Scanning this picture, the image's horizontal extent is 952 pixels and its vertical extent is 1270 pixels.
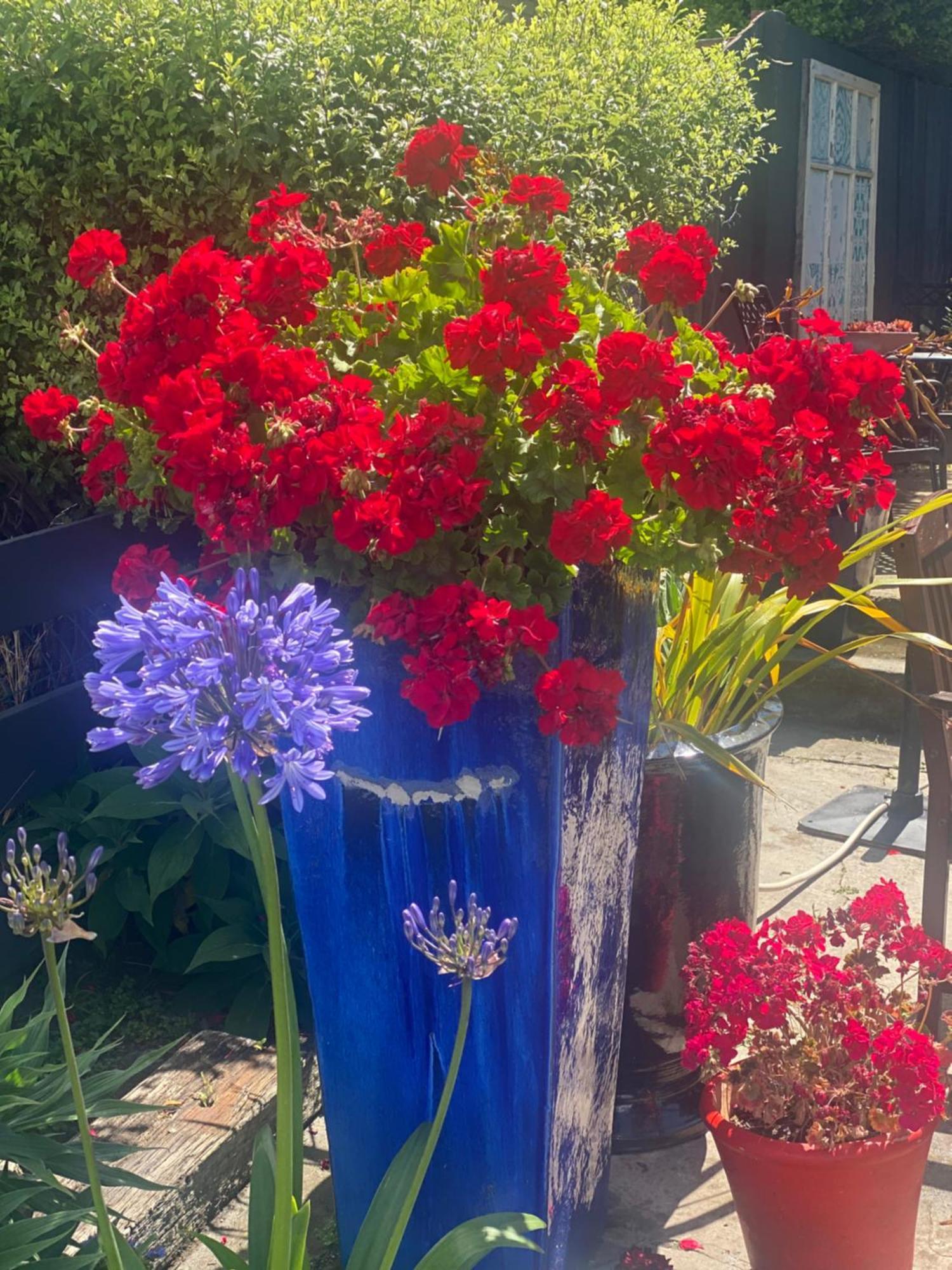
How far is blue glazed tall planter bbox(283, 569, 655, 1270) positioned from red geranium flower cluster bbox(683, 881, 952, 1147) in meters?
0.19

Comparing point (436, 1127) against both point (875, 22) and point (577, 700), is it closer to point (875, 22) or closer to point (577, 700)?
point (577, 700)

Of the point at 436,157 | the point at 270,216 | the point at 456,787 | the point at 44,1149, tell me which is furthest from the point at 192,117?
the point at 44,1149

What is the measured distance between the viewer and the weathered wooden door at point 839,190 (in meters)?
8.98

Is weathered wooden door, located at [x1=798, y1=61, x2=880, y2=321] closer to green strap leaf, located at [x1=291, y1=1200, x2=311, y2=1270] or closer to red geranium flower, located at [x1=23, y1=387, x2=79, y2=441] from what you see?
red geranium flower, located at [x1=23, y1=387, x2=79, y2=441]

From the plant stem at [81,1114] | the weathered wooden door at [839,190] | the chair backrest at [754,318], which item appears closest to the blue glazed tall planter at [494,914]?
the plant stem at [81,1114]

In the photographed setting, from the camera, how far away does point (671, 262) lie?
5.99 ft

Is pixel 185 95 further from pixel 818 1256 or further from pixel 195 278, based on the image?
pixel 818 1256

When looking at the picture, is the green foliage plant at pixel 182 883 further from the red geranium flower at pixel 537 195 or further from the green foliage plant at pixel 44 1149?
the red geranium flower at pixel 537 195

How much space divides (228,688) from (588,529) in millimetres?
597

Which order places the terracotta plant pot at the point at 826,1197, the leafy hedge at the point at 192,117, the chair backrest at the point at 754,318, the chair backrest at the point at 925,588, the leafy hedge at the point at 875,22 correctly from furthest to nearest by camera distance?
the leafy hedge at the point at 875,22, the chair backrest at the point at 754,318, the leafy hedge at the point at 192,117, the chair backrest at the point at 925,588, the terracotta plant pot at the point at 826,1197

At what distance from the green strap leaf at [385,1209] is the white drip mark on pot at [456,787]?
46 centimetres

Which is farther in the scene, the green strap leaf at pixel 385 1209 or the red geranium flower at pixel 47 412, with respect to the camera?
the red geranium flower at pixel 47 412

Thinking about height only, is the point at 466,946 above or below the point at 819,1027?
above

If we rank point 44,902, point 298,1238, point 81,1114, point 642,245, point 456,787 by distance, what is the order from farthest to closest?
point 642,245, point 456,787, point 298,1238, point 81,1114, point 44,902
